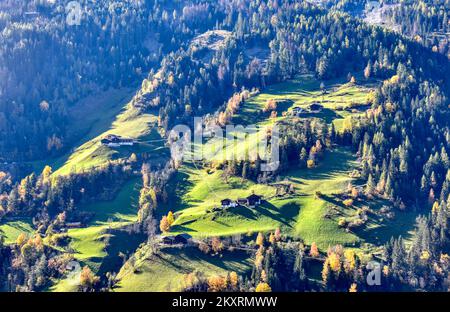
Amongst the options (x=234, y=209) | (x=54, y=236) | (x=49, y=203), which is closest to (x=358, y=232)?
(x=234, y=209)

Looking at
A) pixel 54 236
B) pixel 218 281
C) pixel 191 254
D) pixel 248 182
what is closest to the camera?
pixel 218 281

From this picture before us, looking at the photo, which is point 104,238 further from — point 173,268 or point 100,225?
point 173,268

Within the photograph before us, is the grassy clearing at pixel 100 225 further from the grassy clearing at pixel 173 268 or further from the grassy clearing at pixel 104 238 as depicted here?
the grassy clearing at pixel 173 268

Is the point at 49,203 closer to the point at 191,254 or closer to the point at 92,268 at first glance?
the point at 92,268

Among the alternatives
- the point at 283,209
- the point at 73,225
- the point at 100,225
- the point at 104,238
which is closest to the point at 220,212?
the point at 283,209

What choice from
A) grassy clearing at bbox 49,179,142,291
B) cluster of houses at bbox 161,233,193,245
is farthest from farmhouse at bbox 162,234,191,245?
grassy clearing at bbox 49,179,142,291

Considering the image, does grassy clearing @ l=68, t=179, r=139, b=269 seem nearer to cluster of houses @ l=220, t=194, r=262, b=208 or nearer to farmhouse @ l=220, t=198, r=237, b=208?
farmhouse @ l=220, t=198, r=237, b=208
